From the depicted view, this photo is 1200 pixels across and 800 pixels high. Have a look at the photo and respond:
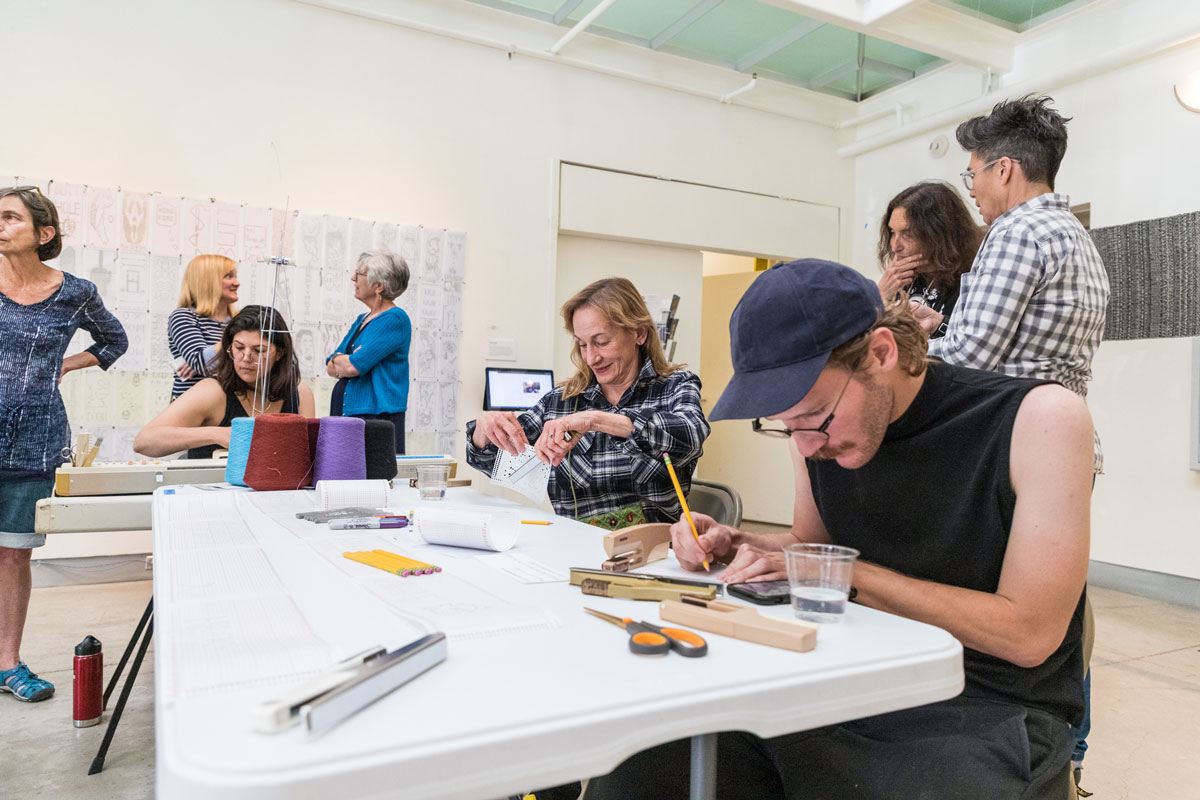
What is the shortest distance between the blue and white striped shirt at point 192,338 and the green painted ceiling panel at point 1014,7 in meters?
4.69

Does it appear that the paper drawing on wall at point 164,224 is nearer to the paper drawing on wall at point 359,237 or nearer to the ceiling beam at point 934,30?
the paper drawing on wall at point 359,237

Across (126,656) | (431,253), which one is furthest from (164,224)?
(126,656)

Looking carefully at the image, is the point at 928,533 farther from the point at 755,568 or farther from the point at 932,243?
the point at 932,243

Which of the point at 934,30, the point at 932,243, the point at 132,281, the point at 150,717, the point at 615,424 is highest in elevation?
the point at 934,30

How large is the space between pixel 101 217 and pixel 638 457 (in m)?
3.53

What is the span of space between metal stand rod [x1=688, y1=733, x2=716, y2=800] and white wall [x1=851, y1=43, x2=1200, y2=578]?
14.4 feet

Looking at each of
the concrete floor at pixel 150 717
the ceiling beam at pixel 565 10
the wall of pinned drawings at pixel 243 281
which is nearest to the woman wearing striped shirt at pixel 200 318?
the wall of pinned drawings at pixel 243 281

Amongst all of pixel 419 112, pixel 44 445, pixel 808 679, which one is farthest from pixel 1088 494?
pixel 419 112

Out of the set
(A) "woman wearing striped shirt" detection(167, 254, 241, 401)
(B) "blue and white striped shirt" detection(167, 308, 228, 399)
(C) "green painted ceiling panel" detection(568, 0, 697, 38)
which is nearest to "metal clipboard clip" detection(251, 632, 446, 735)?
(A) "woman wearing striped shirt" detection(167, 254, 241, 401)

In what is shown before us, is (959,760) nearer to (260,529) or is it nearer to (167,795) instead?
(167,795)

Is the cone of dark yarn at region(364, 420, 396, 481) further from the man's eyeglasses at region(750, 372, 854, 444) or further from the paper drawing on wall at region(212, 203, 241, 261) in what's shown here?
the paper drawing on wall at region(212, 203, 241, 261)

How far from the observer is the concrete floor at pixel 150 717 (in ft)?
6.55

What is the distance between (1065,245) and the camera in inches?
71.6

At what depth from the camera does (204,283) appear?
3.71 metres
